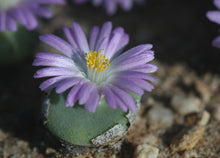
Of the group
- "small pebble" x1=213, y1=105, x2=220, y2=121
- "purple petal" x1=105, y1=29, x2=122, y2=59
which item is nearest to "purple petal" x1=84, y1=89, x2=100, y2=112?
"purple petal" x1=105, y1=29, x2=122, y2=59

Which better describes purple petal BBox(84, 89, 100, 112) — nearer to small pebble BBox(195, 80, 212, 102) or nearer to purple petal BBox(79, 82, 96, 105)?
purple petal BBox(79, 82, 96, 105)

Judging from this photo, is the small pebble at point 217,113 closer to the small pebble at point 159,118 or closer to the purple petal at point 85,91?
A: the small pebble at point 159,118

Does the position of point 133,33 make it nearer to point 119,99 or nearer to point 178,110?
point 178,110

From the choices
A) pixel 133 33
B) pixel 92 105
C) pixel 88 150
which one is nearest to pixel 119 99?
pixel 92 105

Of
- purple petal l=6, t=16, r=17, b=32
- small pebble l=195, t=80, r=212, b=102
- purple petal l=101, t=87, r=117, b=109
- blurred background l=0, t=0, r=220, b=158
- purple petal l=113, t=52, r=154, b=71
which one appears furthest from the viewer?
small pebble l=195, t=80, r=212, b=102

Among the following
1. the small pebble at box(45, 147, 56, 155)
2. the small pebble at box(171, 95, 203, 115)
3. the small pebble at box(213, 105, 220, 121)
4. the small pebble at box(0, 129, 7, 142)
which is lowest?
the small pebble at box(0, 129, 7, 142)

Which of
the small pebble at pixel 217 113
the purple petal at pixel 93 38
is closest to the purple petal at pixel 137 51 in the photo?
the purple petal at pixel 93 38
